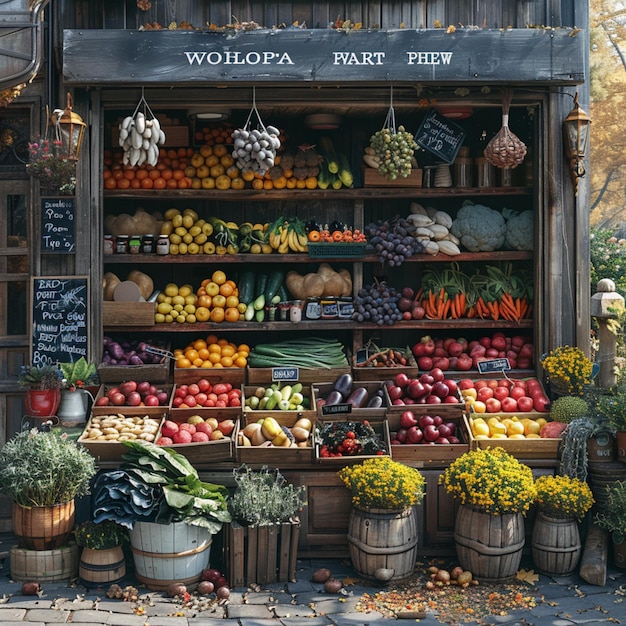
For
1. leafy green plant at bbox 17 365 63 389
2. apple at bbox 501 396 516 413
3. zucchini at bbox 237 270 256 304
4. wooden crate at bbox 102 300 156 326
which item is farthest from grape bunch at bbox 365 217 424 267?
leafy green plant at bbox 17 365 63 389

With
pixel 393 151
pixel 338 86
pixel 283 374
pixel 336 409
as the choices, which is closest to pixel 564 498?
pixel 336 409

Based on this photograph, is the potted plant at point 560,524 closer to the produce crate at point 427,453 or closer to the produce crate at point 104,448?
the produce crate at point 427,453

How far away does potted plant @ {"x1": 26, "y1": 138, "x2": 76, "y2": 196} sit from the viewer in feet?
24.9

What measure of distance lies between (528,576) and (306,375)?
273cm

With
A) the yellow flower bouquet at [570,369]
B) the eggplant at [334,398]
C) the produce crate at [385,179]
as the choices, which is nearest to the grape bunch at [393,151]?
the produce crate at [385,179]

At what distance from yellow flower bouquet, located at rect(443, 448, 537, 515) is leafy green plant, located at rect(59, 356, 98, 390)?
129 inches

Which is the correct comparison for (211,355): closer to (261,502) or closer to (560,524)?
(261,502)

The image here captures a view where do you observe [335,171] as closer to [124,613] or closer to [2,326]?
[2,326]

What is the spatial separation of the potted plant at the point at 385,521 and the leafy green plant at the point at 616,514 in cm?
156

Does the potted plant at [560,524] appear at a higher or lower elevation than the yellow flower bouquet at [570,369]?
lower

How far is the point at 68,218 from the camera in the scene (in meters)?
8.12

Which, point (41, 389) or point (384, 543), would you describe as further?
point (41, 389)

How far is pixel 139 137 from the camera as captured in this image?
7715mm

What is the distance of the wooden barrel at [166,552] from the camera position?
6.82 m
